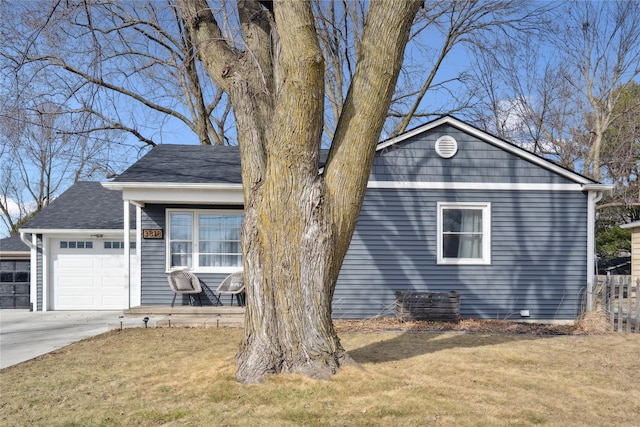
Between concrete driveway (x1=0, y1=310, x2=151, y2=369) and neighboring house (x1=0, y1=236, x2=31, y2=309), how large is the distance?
21.2 inches

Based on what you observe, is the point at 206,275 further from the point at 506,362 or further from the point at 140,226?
the point at 506,362

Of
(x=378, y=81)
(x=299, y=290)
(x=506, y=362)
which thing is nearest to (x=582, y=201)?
(x=506, y=362)

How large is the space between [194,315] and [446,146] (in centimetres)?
621

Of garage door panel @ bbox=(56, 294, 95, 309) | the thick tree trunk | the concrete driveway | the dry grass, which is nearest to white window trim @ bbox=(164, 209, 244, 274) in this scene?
the concrete driveway

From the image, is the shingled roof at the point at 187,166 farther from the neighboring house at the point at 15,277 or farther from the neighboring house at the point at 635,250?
the neighboring house at the point at 635,250

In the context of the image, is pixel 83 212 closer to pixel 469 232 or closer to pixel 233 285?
pixel 233 285

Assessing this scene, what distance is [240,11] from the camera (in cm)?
610

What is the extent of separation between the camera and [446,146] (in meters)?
10.7

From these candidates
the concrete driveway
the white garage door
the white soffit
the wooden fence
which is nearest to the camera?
the concrete driveway

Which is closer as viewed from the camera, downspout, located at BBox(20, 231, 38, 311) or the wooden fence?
the wooden fence

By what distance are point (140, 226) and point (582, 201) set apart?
31.4 feet

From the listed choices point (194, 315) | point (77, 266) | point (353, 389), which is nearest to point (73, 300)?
point (77, 266)

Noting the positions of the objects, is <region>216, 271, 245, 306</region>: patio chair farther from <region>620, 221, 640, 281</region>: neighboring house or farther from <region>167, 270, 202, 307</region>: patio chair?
<region>620, 221, 640, 281</region>: neighboring house

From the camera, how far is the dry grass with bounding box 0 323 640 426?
437cm
